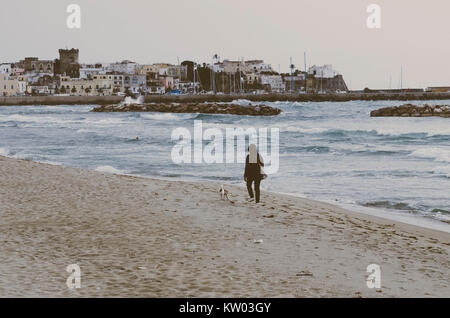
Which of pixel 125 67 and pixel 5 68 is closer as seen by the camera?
pixel 5 68

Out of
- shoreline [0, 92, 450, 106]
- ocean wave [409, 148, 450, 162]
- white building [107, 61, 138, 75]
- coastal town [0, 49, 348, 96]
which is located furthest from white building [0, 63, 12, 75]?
ocean wave [409, 148, 450, 162]

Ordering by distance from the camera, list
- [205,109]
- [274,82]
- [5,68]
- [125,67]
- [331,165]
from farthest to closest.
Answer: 1. [274,82]
2. [125,67]
3. [5,68]
4. [205,109]
5. [331,165]

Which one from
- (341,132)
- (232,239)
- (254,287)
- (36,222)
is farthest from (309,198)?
(341,132)

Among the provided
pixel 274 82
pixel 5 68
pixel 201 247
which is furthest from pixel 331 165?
pixel 274 82

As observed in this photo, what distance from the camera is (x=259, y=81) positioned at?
604ft

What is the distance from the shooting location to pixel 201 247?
7562 millimetres

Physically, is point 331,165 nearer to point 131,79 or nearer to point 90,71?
point 131,79

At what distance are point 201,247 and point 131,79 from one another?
151 metres

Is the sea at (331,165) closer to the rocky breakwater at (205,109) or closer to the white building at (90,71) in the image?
the rocky breakwater at (205,109)

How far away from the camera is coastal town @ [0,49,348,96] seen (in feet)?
497

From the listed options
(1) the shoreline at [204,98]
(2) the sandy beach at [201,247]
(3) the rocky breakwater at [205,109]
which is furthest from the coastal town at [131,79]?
(2) the sandy beach at [201,247]

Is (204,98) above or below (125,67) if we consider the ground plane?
below

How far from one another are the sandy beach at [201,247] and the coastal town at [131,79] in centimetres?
13178

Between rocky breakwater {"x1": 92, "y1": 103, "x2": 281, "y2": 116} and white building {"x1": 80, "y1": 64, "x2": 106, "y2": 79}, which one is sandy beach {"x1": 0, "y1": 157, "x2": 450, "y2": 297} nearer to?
rocky breakwater {"x1": 92, "y1": 103, "x2": 281, "y2": 116}
